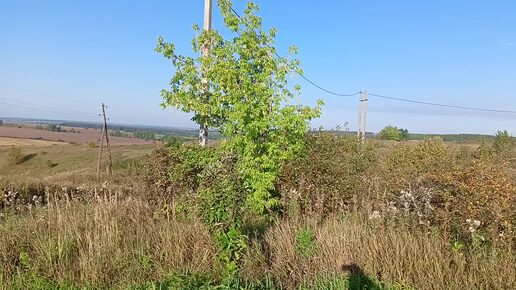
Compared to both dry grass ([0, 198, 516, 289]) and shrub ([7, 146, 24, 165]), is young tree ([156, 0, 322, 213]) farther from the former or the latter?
shrub ([7, 146, 24, 165])

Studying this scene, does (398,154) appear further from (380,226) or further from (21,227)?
(21,227)

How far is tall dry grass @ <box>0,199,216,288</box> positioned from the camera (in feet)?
16.5

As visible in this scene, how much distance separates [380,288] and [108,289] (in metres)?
2.98

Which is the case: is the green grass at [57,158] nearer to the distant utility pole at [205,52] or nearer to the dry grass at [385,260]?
the distant utility pole at [205,52]

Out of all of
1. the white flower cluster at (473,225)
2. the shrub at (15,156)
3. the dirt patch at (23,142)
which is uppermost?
the white flower cluster at (473,225)

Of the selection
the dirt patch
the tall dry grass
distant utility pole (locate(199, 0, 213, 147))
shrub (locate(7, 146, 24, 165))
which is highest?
distant utility pole (locate(199, 0, 213, 147))

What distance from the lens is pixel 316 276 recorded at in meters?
4.84

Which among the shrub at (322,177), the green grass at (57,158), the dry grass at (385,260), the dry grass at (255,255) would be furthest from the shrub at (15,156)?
the dry grass at (385,260)

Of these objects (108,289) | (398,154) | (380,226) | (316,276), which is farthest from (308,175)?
(398,154)

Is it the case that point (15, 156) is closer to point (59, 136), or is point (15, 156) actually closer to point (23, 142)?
point (23, 142)

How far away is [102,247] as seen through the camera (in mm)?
5430

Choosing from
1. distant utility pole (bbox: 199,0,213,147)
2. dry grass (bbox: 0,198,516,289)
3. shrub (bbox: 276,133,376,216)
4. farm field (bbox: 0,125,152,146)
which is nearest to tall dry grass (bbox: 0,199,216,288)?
dry grass (bbox: 0,198,516,289)

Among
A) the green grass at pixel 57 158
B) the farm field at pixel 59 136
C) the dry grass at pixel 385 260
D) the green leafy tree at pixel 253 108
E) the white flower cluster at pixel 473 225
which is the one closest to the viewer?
the dry grass at pixel 385 260

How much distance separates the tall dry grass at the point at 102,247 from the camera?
5.02m
